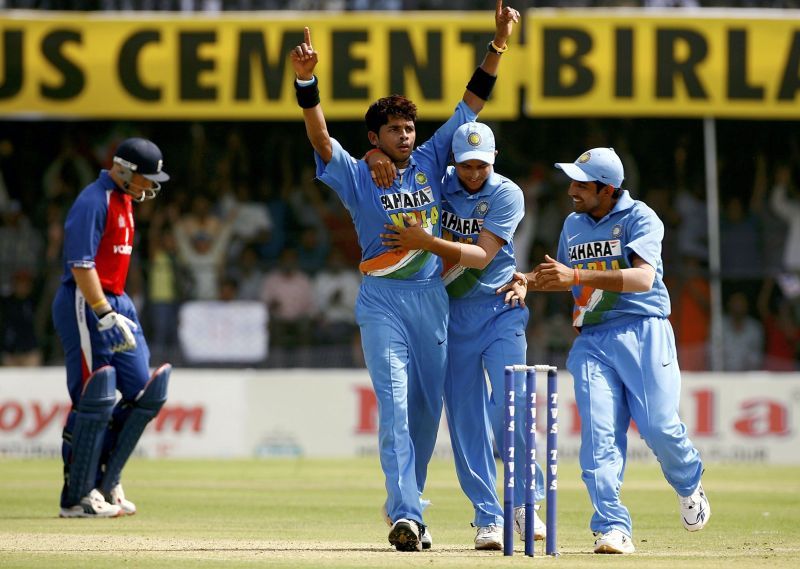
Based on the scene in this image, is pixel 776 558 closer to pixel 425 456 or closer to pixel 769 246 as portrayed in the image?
pixel 425 456

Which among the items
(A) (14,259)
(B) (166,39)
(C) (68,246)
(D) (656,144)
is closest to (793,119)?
(D) (656,144)

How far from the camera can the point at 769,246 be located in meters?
19.0

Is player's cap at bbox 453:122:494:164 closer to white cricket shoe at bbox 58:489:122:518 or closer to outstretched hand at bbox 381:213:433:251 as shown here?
outstretched hand at bbox 381:213:433:251

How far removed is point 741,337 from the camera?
59.9 feet

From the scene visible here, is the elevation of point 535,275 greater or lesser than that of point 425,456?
greater

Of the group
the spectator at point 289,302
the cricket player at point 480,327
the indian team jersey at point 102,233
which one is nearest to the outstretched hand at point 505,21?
the cricket player at point 480,327

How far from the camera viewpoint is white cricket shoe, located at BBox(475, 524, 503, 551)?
27.5ft

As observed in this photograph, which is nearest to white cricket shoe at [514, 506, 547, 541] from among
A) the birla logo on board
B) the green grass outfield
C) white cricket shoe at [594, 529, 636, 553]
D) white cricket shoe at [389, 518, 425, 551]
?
the green grass outfield

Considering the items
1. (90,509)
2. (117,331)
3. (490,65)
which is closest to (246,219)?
(117,331)

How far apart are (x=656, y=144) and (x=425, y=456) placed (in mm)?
11933

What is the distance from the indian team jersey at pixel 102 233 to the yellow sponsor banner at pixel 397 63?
Result: 8019 mm

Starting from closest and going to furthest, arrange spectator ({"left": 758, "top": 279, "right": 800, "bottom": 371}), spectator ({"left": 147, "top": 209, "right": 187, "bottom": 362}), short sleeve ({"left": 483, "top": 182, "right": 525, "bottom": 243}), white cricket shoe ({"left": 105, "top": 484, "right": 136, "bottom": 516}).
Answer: short sleeve ({"left": 483, "top": 182, "right": 525, "bottom": 243}) → white cricket shoe ({"left": 105, "top": 484, "right": 136, "bottom": 516}) → spectator ({"left": 147, "top": 209, "right": 187, "bottom": 362}) → spectator ({"left": 758, "top": 279, "right": 800, "bottom": 371})

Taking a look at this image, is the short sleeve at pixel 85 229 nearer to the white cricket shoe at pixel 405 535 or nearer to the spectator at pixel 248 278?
the white cricket shoe at pixel 405 535

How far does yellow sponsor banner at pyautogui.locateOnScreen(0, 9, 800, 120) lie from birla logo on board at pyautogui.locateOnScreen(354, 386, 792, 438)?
3.34 meters
